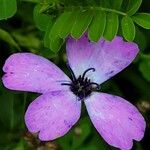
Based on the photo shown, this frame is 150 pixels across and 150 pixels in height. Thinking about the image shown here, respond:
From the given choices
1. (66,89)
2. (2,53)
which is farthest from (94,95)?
(2,53)

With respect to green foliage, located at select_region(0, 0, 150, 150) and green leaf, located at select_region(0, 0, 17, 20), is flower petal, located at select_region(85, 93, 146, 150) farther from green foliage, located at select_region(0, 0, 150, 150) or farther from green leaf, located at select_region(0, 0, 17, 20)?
green leaf, located at select_region(0, 0, 17, 20)

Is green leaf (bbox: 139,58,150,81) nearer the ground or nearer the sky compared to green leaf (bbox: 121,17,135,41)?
nearer the ground

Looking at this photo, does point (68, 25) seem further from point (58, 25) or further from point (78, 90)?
point (78, 90)

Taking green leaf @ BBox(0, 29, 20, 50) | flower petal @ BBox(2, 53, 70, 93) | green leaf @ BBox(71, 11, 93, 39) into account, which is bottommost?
green leaf @ BBox(0, 29, 20, 50)

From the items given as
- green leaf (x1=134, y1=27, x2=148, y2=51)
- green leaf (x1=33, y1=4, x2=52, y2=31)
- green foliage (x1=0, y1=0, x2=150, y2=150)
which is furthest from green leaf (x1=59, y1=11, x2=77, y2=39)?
green leaf (x1=134, y1=27, x2=148, y2=51)

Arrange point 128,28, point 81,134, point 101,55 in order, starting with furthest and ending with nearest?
point 81,134
point 101,55
point 128,28

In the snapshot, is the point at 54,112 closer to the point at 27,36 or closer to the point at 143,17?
the point at 143,17

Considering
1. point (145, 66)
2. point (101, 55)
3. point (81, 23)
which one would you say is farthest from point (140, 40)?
point (81, 23)
